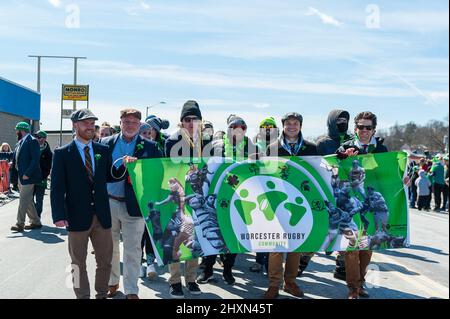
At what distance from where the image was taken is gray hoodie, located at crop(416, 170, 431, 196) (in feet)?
60.5

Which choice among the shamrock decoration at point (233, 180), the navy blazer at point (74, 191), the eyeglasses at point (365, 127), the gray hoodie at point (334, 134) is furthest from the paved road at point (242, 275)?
the eyeglasses at point (365, 127)

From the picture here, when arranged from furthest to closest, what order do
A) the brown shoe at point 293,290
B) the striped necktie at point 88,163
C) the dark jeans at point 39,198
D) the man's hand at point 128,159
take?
the dark jeans at point 39,198 < the brown shoe at point 293,290 < the man's hand at point 128,159 < the striped necktie at point 88,163

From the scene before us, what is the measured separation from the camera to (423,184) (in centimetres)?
1855

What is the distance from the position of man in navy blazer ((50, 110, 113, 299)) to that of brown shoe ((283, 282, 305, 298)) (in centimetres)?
230

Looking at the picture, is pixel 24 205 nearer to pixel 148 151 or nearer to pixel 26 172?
pixel 26 172

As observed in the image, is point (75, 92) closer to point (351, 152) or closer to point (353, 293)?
point (351, 152)

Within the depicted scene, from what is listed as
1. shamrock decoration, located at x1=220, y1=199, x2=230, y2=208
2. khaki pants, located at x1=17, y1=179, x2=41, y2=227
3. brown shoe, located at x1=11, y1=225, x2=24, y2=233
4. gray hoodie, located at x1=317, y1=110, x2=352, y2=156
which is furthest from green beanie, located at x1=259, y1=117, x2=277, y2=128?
brown shoe, located at x1=11, y1=225, x2=24, y2=233

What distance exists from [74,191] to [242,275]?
3094 mm

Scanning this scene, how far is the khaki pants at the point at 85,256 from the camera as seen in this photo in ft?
17.0

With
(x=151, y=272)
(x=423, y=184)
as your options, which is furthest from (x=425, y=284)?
(x=423, y=184)

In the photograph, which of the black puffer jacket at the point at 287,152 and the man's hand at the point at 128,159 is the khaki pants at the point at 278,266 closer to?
the black puffer jacket at the point at 287,152
